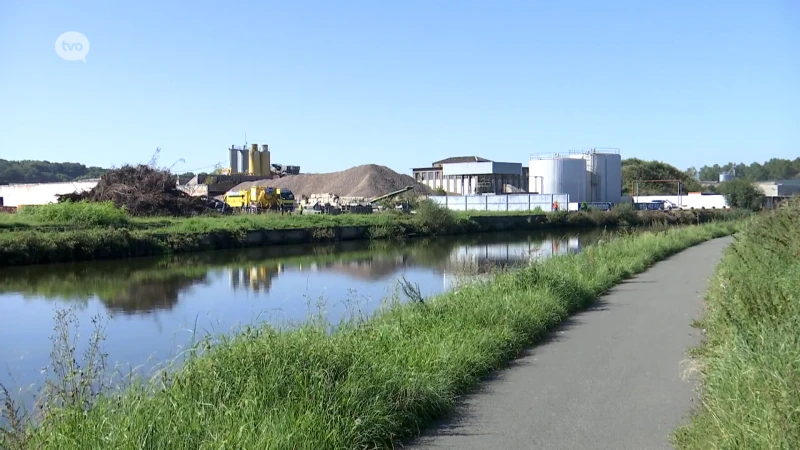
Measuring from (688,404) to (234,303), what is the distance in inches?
489

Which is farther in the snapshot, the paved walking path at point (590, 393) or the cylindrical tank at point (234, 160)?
the cylindrical tank at point (234, 160)

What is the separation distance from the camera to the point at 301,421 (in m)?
5.32

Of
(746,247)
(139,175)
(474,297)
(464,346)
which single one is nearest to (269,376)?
(464,346)

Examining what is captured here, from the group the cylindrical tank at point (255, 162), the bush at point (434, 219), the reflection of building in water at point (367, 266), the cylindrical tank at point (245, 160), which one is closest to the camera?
the reflection of building in water at point (367, 266)

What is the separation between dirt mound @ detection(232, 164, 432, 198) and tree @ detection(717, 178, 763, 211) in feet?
97.0

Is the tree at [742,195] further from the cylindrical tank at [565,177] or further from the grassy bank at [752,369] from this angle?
the grassy bank at [752,369]

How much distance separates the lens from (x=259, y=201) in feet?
173

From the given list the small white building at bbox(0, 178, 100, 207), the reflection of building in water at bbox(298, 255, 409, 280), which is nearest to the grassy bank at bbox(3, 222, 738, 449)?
the reflection of building in water at bbox(298, 255, 409, 280)

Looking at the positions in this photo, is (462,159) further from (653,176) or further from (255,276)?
(255,276)

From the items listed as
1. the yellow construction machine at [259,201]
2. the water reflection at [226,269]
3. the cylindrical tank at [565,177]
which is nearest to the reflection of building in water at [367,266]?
the water reflection at [226,269]

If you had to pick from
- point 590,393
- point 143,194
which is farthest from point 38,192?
point 590,393

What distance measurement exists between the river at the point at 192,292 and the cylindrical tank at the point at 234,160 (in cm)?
6015

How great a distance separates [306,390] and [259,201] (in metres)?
48.0

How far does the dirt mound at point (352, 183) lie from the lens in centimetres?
7619
